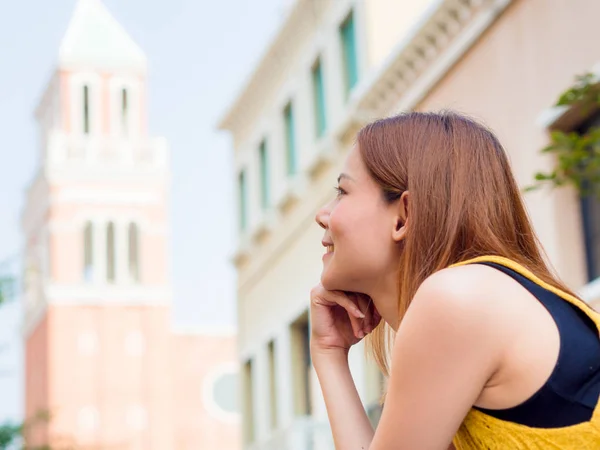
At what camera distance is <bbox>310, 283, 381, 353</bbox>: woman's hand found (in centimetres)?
232

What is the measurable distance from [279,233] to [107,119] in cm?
2839

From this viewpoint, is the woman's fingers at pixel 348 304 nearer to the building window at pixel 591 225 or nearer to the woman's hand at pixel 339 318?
the woman's hand at pixel 339 318

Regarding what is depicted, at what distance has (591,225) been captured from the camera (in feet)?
36.3

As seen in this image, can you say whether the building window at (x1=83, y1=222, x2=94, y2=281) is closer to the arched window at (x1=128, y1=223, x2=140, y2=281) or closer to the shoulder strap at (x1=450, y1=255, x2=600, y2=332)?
the arched window at (x1=128, y1=223, x2=140, y2=281)

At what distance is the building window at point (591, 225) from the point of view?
10.9 m

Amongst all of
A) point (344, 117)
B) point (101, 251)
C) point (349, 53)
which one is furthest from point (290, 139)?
point (101, 251)

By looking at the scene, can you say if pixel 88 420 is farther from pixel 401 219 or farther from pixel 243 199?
pixel 401 219

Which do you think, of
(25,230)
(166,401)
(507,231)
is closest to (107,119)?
(25,230)

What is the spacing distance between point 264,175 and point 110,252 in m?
26.7

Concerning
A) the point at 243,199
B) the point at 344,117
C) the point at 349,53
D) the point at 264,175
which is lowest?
the point at 243,199

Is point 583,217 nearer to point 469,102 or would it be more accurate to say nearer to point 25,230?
point 469,102

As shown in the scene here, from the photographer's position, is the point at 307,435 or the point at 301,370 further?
the point at 301,370

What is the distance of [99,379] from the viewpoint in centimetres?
4862

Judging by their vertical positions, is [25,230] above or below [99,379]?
above
